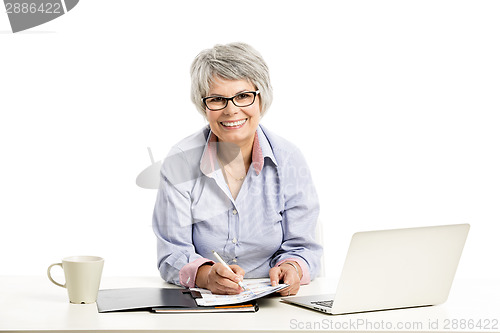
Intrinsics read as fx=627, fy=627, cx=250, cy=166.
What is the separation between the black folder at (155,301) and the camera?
1.24 metres

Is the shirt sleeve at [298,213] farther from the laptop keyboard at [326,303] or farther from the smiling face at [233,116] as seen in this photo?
the laptop keyboard at [326,303]

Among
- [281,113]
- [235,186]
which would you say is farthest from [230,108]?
[281,113]

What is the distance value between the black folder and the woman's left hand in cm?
14

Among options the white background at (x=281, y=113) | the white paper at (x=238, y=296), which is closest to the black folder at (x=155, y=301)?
the white paper at (x=238, y=296)

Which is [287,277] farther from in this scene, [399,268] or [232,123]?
[232,123]

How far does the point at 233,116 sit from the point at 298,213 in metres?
0.32

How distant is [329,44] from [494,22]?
2.36ft

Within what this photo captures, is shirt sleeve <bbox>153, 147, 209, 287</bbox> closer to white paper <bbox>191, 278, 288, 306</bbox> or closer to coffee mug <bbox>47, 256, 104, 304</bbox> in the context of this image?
white paper <bbox>191, 278, 288, 306</bbox>

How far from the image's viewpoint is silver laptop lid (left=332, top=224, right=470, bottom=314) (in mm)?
1200

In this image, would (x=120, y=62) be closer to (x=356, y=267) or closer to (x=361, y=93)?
(x=361, y=93)

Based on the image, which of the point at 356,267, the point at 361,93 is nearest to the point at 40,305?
the point at 356,267

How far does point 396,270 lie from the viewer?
4.10 ft

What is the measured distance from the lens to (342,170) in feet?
9.14

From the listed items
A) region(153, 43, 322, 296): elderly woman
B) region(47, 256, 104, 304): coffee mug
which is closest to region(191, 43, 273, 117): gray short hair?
region(153, 43, 322, 296): elderly woman
